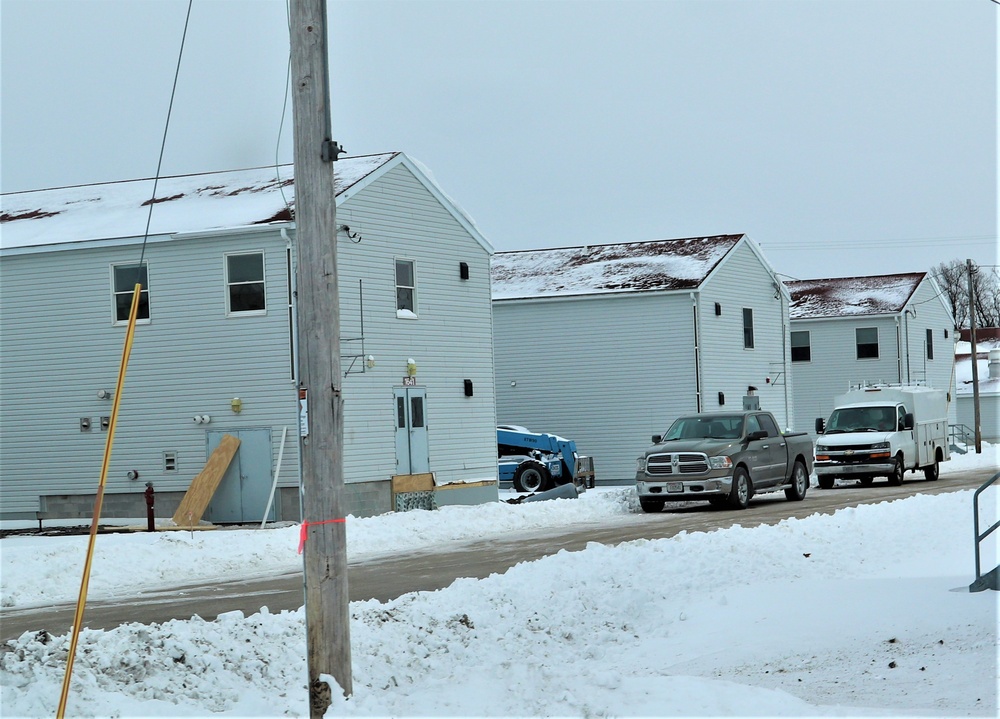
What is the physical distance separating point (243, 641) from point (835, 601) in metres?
5.51

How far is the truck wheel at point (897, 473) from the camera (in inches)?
1298

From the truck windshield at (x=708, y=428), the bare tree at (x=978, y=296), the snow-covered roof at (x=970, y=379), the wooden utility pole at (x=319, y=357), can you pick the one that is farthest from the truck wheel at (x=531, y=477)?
the bare tree at (x=978, y=296)

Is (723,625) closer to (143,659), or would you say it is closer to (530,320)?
(143,659)

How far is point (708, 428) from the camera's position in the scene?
2703cm

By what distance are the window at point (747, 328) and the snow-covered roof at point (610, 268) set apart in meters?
2.54

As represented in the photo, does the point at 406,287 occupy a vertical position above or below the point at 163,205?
below

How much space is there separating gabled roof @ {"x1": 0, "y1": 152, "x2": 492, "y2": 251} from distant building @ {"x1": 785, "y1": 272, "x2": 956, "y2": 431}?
27.7 m

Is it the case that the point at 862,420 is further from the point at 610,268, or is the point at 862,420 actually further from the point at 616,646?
the point at 616,646

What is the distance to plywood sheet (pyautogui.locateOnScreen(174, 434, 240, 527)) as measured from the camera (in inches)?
966

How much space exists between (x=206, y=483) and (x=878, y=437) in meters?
17.9

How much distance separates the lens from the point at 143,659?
886 cm

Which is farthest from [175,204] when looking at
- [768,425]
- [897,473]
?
[897,473]

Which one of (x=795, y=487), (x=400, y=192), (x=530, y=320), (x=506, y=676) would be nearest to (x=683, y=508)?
(x=795, y=487)

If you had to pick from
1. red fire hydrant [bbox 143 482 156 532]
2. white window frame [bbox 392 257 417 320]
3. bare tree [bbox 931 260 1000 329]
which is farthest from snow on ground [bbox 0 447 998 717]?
bare tree [bbox 931 260 1000 329]
